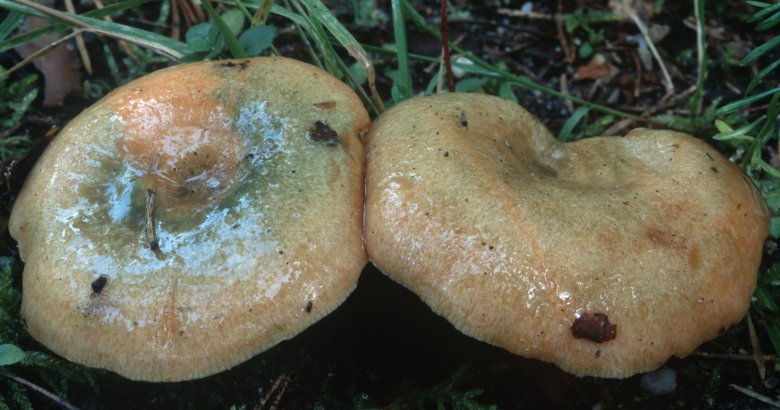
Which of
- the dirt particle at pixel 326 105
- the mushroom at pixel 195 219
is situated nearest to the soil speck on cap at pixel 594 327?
the mushroom at pixel 195 219

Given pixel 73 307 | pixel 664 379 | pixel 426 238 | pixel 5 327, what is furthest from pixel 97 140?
pixel 664 379

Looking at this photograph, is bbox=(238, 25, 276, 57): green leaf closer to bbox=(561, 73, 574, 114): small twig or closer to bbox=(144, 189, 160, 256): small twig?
bbox=(144, 189, 160, 256): small twig

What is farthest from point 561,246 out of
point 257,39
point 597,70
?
point 597,70

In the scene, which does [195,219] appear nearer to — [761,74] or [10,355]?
[10,355]

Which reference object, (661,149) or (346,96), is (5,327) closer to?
(346,96)

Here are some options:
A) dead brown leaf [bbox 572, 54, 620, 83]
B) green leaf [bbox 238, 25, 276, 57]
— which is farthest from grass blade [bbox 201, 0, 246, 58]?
dead brown leaf [bbox 572, 54, 620, 83]
